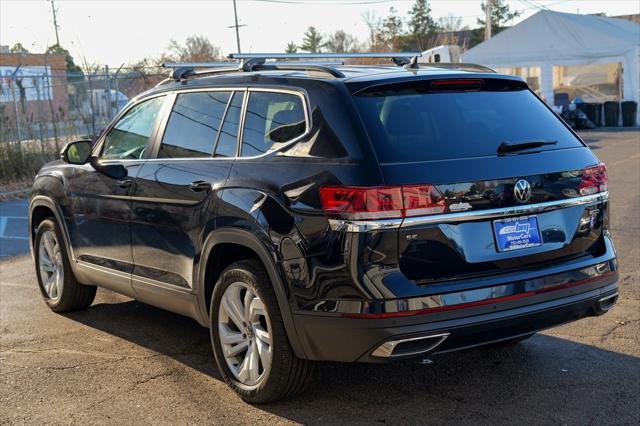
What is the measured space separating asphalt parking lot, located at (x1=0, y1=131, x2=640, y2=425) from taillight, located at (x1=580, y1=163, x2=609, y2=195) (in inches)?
45.0

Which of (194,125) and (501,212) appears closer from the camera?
(501,212)

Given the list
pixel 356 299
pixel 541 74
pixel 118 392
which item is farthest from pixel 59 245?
pixel 541 74

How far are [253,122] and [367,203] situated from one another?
1200 mm

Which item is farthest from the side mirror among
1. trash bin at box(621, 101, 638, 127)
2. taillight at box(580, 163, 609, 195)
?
trash bin at box(621, 101, 638, 127)

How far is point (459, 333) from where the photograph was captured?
3.75m

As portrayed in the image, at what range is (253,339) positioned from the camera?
4.41 meters

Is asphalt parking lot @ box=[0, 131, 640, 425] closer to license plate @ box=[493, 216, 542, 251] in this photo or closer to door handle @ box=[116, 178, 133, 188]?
license plate @ box=[493, 216, 542, 251]

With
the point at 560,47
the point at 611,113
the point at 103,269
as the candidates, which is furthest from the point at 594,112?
the point at 103,269

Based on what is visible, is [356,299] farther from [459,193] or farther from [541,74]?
[541,74]

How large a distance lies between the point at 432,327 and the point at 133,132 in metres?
3.01

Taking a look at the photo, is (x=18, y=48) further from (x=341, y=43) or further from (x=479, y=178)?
(x=341, y=43)

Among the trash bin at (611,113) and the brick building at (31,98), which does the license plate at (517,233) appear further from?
the trash bin at (611,113)

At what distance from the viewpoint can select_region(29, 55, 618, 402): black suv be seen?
12.1 ft

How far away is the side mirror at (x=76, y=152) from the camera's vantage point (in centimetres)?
615
